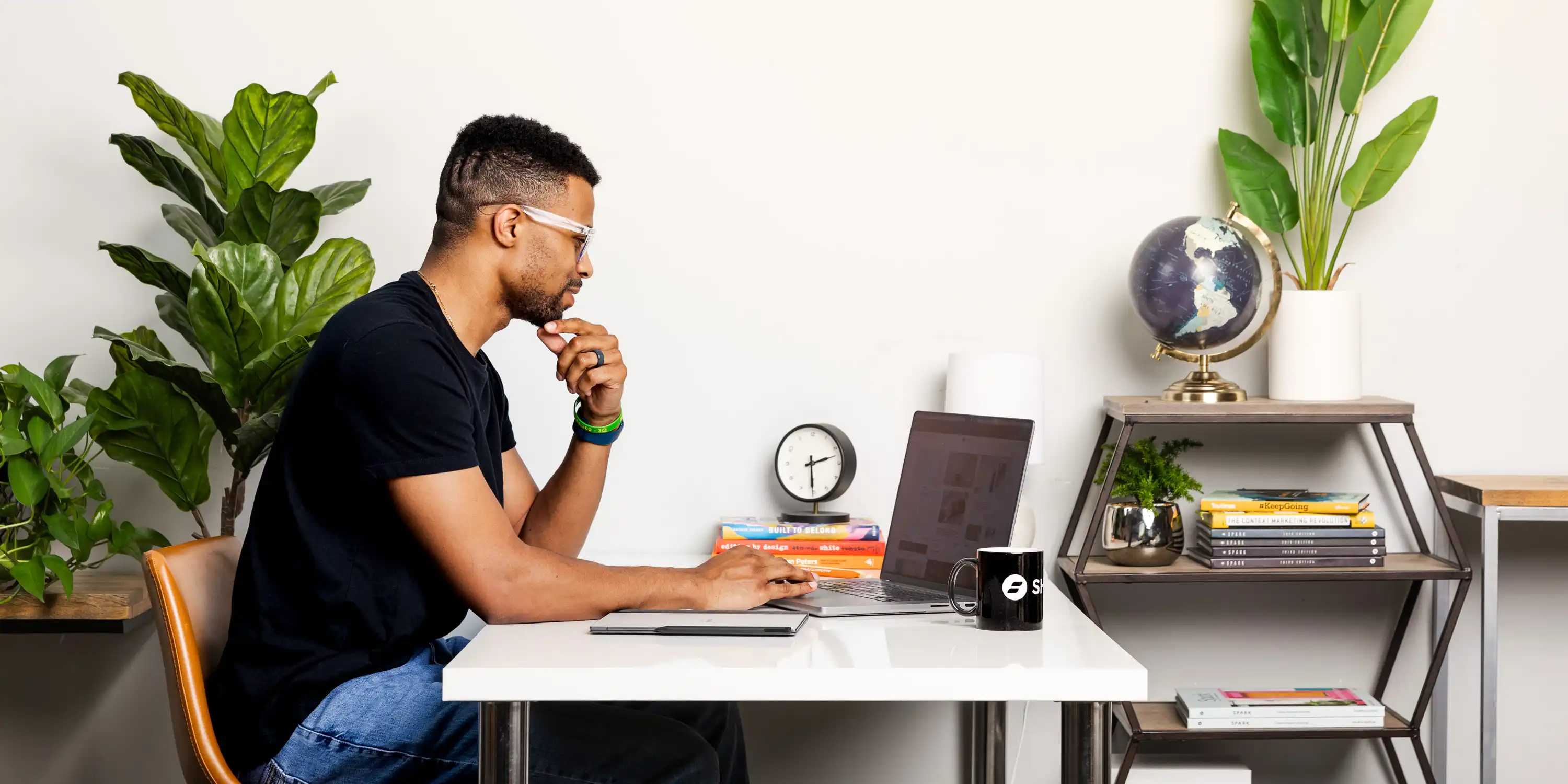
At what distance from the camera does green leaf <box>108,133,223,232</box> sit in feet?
7.63

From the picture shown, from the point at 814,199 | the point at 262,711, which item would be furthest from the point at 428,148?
the point at 262,711

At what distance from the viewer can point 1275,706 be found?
246 centimetres

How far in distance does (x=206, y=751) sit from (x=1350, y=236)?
2.51 m

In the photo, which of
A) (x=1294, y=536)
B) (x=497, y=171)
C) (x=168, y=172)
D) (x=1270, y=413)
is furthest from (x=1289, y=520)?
(x=168, y=172)

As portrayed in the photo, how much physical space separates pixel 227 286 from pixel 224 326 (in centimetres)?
8

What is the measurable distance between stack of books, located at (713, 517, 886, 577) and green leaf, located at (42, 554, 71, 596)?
1187mm

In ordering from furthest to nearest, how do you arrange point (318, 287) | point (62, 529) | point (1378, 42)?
1. point (1378, 42)
2. point (318, 287)
3. point (62, 529)

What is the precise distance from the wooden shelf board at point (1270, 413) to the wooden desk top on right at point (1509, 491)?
22 centimetres

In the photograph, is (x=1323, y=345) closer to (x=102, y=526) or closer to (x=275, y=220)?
(x=275, y=220)

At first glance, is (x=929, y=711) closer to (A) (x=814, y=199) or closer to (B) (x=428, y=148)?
(A) (x=814, y=199)

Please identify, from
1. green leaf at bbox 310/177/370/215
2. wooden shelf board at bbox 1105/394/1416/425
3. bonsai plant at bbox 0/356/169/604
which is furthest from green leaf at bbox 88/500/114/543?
wooden shelf board at bbox 1105/394/1416/425

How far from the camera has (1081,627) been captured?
164 centimetres

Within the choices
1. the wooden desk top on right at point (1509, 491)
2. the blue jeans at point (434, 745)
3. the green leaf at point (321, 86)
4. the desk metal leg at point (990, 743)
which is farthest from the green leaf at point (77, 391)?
the wooden desk top on right at point (1509, 491)

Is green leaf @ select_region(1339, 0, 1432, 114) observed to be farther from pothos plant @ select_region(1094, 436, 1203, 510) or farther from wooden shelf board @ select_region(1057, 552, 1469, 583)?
wooden shelf board @ select_region(1057, 552, 1469, 583)
